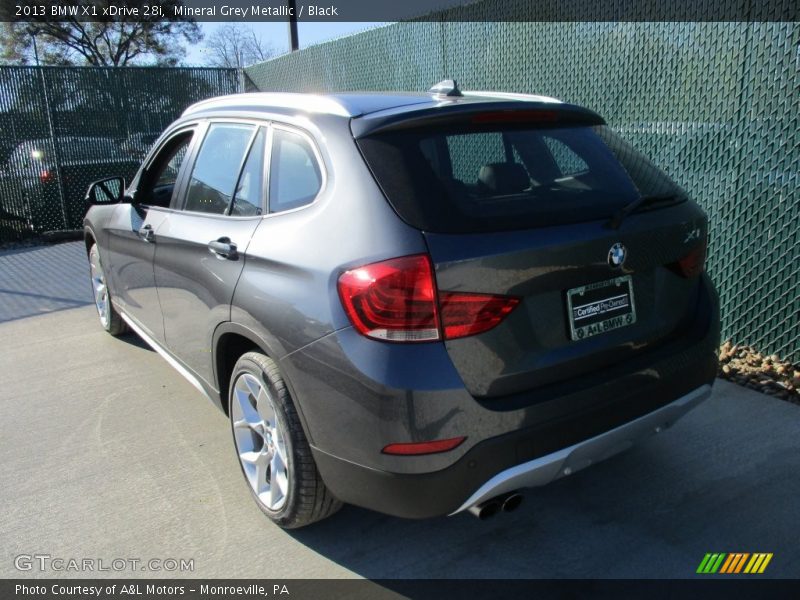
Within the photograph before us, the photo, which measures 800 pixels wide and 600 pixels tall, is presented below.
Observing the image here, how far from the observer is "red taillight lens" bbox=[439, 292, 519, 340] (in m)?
2.27

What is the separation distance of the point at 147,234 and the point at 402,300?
7.63 feet

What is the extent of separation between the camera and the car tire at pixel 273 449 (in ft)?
8.89

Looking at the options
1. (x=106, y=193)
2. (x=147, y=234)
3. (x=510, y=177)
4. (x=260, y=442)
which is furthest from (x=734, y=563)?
(x=106, y=193)

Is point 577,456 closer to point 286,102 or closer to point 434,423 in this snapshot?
point 434,423

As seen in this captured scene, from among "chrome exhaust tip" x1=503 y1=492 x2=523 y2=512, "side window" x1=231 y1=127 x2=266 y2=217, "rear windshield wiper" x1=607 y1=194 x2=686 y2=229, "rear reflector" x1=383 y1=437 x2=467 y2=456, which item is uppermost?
"side window" x1=231 y1=127 x2=266 y2=217

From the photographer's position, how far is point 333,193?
2.55 metres

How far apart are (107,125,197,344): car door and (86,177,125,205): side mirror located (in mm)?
74

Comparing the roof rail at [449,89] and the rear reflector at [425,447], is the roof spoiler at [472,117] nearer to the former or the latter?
the roof rail at [449,89]

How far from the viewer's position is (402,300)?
2.26 meters

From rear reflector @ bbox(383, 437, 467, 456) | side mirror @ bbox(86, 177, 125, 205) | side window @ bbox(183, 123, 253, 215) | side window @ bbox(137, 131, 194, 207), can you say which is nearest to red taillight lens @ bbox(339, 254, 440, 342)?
rear reflector @ bbox(383, 437, 467, 456)

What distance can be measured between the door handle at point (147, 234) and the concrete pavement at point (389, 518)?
1.09 meters

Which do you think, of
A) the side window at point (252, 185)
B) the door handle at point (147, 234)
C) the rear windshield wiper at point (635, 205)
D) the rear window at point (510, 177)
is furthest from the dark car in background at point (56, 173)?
the rear windshield wiper at point (635, 205)

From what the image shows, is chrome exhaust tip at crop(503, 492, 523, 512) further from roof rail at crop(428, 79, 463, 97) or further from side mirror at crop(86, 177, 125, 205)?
side mirror at crop(86, 177, 125, 205)

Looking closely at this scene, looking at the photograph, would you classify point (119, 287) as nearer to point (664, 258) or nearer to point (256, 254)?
point (256, 254)
